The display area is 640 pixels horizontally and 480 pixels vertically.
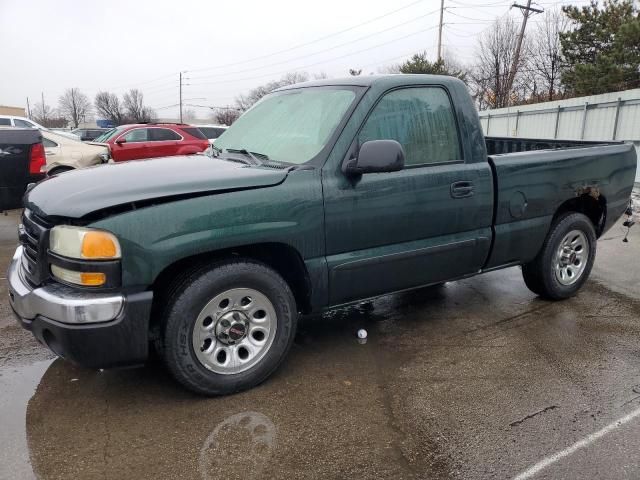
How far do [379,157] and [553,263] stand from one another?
2.45m

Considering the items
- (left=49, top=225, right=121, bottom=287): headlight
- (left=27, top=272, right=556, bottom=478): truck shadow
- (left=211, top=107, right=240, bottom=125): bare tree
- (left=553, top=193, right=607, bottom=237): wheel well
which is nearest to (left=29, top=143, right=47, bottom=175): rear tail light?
(left=27, top=272, right=556, bottom=478): truck shadow

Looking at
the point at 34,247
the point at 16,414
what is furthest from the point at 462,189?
the point at 16,414

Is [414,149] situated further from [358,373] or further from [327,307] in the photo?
[358,373]

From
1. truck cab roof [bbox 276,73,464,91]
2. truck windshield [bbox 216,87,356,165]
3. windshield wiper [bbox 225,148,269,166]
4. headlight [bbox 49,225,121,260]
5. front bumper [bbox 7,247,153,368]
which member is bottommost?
front bumper [bbox 7,247,153,368]

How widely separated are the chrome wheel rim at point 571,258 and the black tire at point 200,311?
2820 mm

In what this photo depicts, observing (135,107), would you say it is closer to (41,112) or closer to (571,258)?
(41,112)

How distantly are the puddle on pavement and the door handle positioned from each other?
10.1ft

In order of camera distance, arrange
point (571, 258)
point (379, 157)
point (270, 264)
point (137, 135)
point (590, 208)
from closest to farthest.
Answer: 1. point (379, 157)
2. point (270, 264)
3. point (571, 258)
4. point (590, 208)
5. point (137, 135)

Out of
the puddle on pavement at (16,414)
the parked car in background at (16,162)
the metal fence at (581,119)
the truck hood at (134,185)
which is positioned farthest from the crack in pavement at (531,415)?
the metal fence at (581,119)

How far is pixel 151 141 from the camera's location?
553 inches

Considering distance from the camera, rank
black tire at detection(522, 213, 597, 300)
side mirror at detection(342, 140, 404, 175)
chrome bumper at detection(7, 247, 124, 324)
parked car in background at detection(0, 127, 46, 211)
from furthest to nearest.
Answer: parked car in background at detection(0, 127, 46, 211)
black tire at detection(522, 213, 597, 300)
side mirror at detection(342, 140, 404, 175)
chrome bumper at detection(7, 247, 124, 324)

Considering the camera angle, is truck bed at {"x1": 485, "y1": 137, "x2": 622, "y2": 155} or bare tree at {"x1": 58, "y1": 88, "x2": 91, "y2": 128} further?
bare tree at {"x1": 58, "y1": 88, "x2": 91, "y2": 128}

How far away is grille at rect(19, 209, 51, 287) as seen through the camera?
112 inches

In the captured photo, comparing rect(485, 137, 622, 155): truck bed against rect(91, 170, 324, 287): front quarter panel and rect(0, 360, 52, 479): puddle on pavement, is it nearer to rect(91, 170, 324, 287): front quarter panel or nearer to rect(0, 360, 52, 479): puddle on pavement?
rect(91, 170, 324, 287): front quarter panel
